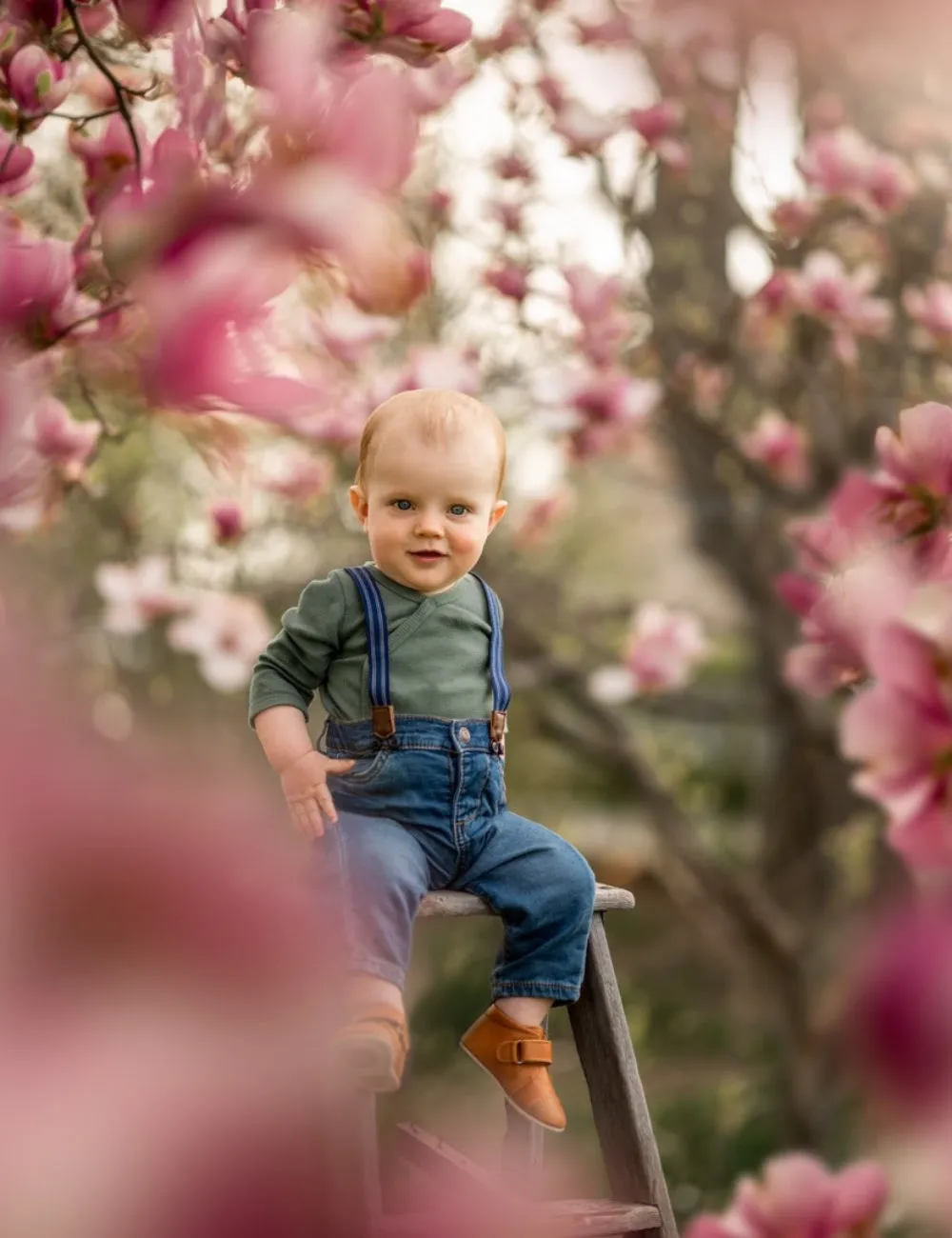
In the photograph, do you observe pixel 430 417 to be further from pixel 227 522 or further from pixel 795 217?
pixel 795 217

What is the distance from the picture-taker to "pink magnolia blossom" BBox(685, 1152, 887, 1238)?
0.98 meters

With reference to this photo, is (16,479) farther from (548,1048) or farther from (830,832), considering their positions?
(830,832)

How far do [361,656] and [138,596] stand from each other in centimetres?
170

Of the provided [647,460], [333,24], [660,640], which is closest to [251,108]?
[333,24]

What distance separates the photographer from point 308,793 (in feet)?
3.20

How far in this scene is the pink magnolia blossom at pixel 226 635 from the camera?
2500mm

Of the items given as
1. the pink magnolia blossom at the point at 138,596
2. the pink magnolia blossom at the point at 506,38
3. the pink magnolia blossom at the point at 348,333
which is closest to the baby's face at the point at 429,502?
the pink magnolia blossom at the point at 348,333

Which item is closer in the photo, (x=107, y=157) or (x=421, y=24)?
(x=421, y=24)

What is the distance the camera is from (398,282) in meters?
0.91

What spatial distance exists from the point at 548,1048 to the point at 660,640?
1.73 metres

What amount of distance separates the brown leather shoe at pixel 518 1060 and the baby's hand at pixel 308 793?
22 centimetres

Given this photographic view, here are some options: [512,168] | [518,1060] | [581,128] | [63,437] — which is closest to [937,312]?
[581,128]

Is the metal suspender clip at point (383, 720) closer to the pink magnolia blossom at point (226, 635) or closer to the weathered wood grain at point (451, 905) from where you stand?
the weathered wood grain at point (451, 905)

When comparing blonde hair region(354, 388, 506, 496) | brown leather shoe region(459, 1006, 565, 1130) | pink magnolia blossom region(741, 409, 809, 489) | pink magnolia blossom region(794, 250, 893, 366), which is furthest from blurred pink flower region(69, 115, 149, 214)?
pink magnolia blossom region(741, 409, 809, 489)
